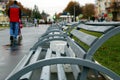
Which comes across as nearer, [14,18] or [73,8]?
[14,18]

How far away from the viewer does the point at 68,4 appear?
16650cm

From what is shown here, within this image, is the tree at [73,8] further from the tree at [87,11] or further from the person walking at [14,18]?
the person walking at [14,18]

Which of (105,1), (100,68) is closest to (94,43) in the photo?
(100,68)

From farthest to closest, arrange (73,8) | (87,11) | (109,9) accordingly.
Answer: (73,8)
(87,11)
(109,9)

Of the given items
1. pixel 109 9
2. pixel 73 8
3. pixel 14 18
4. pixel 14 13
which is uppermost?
pixel 73 8

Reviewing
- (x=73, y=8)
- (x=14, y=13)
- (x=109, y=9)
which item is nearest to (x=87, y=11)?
(x=73, y=8)

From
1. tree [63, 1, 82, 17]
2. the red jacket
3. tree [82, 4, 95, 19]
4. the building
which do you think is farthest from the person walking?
tree [63, 1, 82, 17]

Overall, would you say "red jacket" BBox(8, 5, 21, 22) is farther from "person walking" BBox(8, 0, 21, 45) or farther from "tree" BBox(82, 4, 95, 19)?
"tree" BBox(82, 4, 95, 19)

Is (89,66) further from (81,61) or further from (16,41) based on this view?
(16,41)

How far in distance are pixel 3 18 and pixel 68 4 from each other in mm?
28574

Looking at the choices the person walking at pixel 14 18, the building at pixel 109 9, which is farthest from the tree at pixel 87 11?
the person walking at pixel 14 18

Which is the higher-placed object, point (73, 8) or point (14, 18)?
point (73, 8)

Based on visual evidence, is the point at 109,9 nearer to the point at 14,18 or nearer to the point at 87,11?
the point at 87,11

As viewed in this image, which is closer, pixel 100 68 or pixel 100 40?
pixel 100 68
